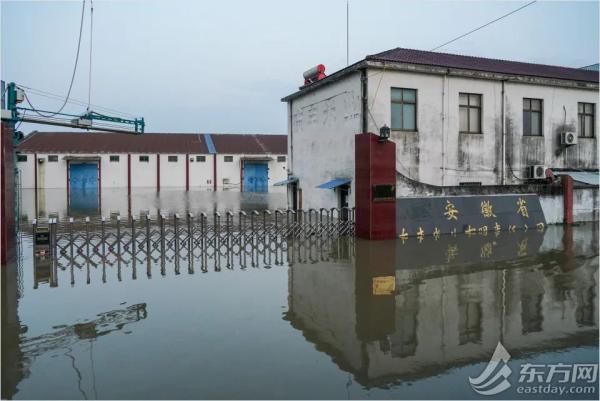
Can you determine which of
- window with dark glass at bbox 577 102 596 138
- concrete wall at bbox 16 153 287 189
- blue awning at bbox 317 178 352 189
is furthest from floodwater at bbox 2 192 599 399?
concrete wall at bbox 16 153 287 189

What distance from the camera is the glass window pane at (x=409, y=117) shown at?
640 inches

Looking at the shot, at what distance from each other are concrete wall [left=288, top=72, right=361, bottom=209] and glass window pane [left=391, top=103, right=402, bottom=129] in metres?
1.20

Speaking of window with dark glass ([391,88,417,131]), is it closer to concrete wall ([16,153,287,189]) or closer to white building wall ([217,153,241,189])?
concrete wall ([16,153,287,189])

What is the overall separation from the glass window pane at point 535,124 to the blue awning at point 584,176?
1825 mm

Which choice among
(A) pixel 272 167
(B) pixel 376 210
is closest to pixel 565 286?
(B) pixel 376 210

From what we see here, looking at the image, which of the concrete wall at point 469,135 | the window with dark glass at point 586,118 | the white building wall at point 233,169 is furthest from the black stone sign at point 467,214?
the white building wall at point 233,169

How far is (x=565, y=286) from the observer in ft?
29.3

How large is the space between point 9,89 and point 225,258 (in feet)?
33.3

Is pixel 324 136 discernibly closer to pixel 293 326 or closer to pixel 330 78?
pixel 330 78

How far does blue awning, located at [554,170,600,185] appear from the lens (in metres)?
18.8

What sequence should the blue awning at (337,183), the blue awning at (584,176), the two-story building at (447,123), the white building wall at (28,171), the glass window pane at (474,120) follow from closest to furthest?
the two-story building at (447,123)
the blue awning at (337,183)
the glass window pane at (474,120)
the blue awning at (584,176)
the white building wall at (28,171)

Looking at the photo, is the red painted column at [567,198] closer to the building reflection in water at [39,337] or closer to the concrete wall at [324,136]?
the concrete wall at [324,136]

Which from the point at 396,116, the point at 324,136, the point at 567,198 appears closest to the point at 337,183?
the point at 324,136

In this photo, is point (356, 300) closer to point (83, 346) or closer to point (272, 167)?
point (83, 346)
